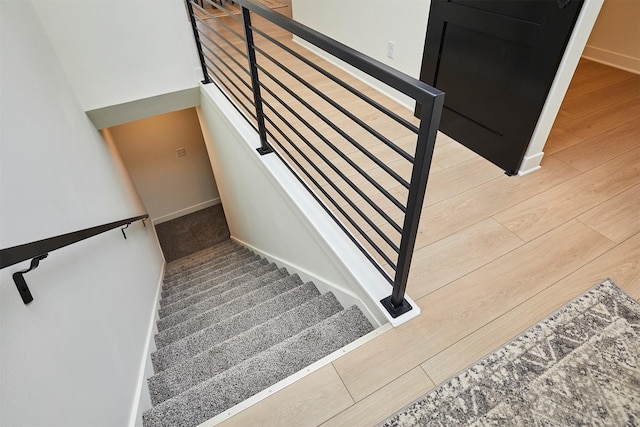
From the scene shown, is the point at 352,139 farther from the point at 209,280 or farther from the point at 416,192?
the point at 209,280

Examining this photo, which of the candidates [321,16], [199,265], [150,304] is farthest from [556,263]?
[199,265]

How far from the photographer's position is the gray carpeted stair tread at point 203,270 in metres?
3.57

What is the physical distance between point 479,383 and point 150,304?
2268mm

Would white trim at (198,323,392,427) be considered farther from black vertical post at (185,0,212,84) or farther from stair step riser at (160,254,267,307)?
black vertical post at (185,0,212,84)

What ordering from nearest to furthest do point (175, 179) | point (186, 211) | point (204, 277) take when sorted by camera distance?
point (204, 277) → point (175, 179) → point (186, 211)

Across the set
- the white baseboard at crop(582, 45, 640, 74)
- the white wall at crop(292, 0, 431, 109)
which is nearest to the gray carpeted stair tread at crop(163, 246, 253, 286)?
the white wall at crop(292, 0, 431, 109)

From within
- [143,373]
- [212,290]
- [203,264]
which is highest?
[143,373]

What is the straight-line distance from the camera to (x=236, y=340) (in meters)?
1.75

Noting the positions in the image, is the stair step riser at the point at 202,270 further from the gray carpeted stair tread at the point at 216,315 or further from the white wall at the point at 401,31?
the white wall at the point at 401,31

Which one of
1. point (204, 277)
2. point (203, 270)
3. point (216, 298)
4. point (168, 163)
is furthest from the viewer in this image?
point (168, 163)

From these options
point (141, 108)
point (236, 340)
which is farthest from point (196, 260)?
point (236, 340)

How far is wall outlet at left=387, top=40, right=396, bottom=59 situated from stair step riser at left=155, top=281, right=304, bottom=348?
6.22ft

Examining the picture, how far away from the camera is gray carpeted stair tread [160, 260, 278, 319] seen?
9.04 feet

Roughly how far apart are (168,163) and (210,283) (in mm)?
2877
